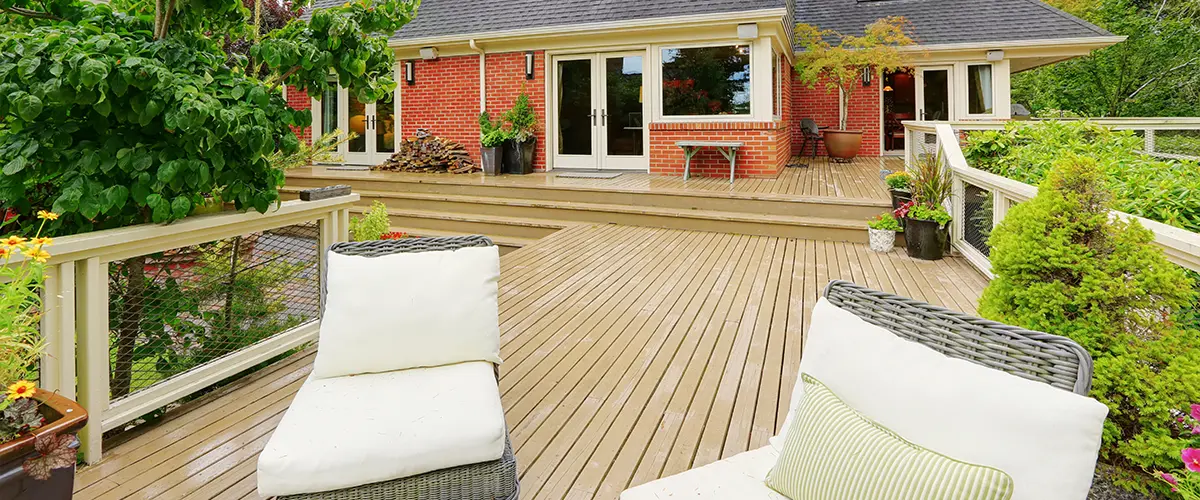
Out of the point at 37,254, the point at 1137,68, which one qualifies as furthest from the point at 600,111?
the point at 1137,68

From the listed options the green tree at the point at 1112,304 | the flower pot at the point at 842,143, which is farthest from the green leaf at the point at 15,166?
the flower pot at the point at 842,143

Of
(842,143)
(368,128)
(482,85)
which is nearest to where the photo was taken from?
(482,85)

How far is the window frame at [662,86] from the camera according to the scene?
8508 millimetres

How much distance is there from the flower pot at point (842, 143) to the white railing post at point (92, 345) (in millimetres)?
10087

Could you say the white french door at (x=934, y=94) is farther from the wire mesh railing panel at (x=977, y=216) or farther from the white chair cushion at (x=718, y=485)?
the white chair cushion at (x=718, y=485)

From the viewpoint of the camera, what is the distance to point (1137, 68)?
15156mm

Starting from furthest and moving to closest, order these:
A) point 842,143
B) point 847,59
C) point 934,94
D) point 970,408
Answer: point 934,94 → point 842,143 → point 847,59 → point 970,408

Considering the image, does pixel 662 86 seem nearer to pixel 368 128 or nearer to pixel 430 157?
pixel 430 157

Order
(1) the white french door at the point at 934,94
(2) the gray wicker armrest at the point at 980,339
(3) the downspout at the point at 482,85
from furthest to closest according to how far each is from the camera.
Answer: (1) the white french door at the point at 934,94, (3) the downspout at the point at 482,85, (2) the gray wicker armrest at the point at 980,339

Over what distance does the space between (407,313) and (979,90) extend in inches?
466

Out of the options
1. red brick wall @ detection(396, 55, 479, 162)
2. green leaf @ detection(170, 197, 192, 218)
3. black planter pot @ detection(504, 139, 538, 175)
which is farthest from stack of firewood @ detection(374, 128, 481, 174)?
green leaf @ detection(170, 197, 192, 218)

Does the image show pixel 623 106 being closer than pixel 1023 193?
No

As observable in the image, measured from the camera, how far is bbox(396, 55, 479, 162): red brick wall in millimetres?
10352

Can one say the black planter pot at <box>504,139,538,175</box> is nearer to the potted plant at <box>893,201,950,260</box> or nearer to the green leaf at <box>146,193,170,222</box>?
the potted plant at <box>893,201,950,260</box>
